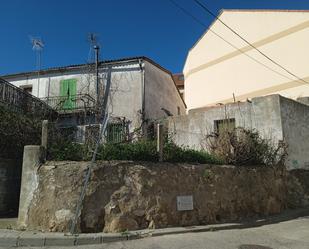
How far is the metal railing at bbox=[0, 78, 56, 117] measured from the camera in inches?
658

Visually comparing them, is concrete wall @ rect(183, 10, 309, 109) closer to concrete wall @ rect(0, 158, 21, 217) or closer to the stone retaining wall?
the stone retaining wall

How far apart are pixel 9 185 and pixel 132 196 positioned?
→ 198 inches

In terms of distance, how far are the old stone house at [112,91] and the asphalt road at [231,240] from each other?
10.7 m

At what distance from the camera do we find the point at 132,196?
9.96 metres

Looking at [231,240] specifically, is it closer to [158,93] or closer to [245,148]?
[245,148]

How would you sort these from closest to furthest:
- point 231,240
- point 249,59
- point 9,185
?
point 231,240
point 9,185
point 249,59

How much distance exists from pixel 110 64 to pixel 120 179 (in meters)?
13.1

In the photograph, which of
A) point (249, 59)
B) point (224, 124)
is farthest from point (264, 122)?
point (249, 59)

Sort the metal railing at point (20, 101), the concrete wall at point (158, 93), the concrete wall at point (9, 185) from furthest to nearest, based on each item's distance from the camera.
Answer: the concrete wall at point (158, 93)
the metal railing at point (20, 101)
the concrete wall at point (9, 185)

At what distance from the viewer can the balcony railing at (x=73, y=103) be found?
21312 mm

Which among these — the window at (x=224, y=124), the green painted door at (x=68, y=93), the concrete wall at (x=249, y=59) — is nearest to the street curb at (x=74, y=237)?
the window at (x=224, y=124)

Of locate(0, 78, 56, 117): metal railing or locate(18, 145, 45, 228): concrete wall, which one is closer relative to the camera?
locate(18, 145, 45, 228): concrete wall

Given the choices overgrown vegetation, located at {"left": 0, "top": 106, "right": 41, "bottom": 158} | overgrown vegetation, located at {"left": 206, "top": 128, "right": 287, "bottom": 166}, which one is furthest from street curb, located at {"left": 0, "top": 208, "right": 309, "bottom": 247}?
overgrown vegetation, located at {"left": 0, "top": 106, "right": 41, "bottom": 158}

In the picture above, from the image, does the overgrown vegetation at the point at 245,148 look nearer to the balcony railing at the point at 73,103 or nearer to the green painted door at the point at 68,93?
the balcony railing at the point at 73,103
